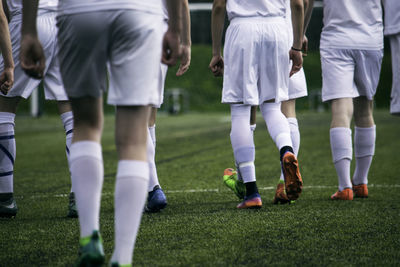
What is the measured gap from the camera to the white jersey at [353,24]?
4.42 meters

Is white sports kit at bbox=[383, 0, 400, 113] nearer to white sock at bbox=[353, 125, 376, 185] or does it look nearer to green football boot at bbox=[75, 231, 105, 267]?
green football boot at bbox=[75, 231, 105, 267]

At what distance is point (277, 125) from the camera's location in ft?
12.6

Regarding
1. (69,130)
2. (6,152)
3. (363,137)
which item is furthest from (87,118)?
(363,137)

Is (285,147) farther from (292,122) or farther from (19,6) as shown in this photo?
(19,6)

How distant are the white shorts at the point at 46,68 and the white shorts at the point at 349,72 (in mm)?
1937

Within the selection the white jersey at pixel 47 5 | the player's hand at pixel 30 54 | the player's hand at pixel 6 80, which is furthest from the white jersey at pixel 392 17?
the white jersey at pixel 47 5

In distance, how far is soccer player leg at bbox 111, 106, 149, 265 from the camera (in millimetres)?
2117

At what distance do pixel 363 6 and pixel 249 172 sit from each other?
159 cm

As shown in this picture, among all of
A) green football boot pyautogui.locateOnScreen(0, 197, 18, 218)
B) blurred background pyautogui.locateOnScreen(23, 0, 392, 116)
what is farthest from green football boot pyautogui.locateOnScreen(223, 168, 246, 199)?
blurred background pyautogui.locateOnScreen(23, 0, 392, 116)

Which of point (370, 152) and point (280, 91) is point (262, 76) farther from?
point (370, 152)

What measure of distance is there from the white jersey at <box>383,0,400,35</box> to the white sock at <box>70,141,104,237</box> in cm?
134

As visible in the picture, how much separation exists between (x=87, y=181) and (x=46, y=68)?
1.88 metres

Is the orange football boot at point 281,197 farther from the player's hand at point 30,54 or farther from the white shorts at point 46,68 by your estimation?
the player's hand at point 30,54

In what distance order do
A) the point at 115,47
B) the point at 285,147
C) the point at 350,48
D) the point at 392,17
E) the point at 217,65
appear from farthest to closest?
the point at 350,48
the point at 217,65
the point at 285,147
the point at 392,17
the point at 115,47
